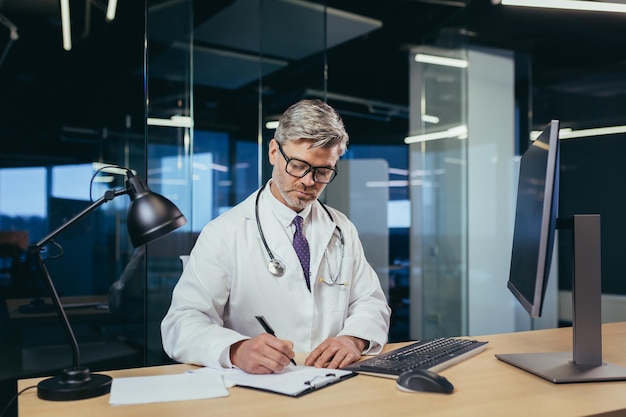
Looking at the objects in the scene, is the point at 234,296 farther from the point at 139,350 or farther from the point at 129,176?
the point at 139,350

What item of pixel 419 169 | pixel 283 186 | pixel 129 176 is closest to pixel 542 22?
pixel 419 169

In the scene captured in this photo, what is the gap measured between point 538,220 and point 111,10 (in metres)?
3.13

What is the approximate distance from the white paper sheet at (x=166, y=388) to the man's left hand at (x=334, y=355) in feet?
0.89

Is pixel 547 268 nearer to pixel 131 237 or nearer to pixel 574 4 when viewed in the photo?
pixel 131 237

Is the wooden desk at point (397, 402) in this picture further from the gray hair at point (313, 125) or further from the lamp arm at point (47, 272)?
the gray hair at point (313, 125)

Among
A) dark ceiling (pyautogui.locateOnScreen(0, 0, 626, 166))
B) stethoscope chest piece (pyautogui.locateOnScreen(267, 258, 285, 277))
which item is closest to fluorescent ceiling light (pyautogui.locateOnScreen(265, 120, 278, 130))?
dark ceiling (pyautogui.locateOnScreen(0, 0, 626, 166))

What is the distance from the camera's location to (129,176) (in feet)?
4.48

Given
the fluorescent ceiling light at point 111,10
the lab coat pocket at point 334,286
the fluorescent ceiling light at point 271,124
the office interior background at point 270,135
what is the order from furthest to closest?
1. the fluorescent ceiling light at point 271,124
2. the fluorescent ceiling light at point 111,10
3. the office interior background at point 270,135
4. the lab coat pocket at point 334,286

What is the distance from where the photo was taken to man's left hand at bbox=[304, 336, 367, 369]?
150 centimetres

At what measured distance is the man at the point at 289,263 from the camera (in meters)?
1.89

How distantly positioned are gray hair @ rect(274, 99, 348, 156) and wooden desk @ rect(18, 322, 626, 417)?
831mm

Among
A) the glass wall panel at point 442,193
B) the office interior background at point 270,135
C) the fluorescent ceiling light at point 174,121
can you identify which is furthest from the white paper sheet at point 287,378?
the glass wall panel at point 442,193

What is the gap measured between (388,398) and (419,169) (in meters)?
3.79

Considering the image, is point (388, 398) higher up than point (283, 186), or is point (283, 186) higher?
point (283, 186)
